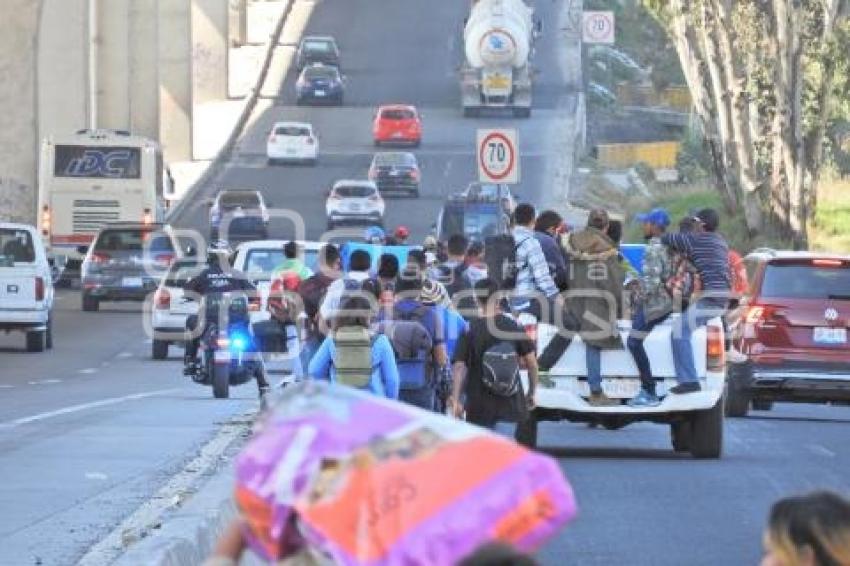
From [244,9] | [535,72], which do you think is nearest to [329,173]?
[535,72]

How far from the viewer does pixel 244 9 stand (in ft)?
356

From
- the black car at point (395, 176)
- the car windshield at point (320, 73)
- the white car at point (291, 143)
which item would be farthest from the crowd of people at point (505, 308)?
the car windshield at point (320, 73)

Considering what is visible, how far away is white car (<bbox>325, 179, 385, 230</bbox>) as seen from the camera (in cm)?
7169

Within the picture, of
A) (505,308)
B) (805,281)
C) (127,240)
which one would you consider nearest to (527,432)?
(505,308)

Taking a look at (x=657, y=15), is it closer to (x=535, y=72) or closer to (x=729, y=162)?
(x=729, y=162)

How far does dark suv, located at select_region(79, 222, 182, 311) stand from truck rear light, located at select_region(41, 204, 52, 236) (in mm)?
8968

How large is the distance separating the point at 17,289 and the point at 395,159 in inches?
1691

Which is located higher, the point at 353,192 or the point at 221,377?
the point at 353,192

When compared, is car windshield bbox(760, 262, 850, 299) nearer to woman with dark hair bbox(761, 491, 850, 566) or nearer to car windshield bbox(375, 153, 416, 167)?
woman with dark hair bbox(761, 491, 850, 566)

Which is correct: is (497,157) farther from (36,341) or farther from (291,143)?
(291,143)

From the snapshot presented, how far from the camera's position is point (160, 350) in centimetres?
3600

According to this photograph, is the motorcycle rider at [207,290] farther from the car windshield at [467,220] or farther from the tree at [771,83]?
the car windshield at [467,220]

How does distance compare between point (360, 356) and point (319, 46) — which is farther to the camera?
point (319, 46)

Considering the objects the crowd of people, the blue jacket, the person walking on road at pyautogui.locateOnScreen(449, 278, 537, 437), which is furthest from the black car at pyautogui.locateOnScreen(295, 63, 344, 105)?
the blue jacket
